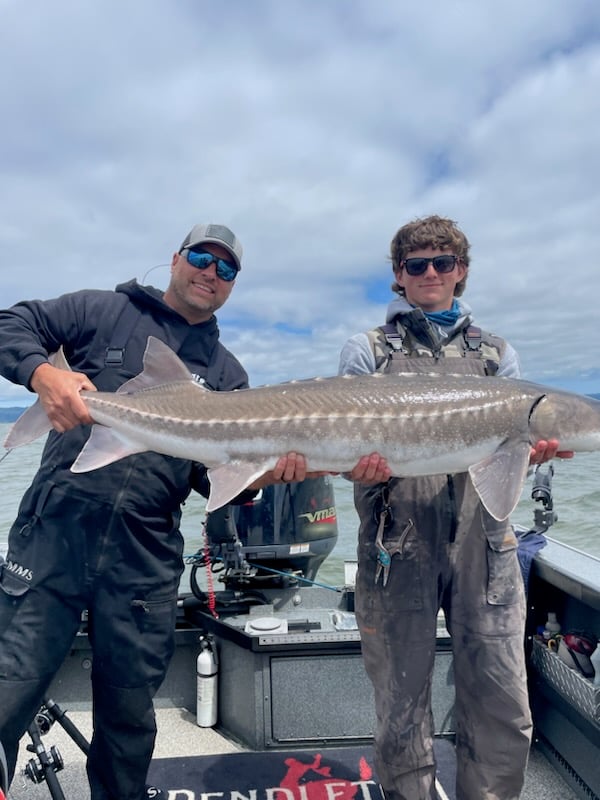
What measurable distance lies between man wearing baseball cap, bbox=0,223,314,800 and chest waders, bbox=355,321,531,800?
535mm

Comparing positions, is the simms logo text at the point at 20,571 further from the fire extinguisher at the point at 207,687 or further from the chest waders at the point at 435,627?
the fire extinguisher at the point at 207,687

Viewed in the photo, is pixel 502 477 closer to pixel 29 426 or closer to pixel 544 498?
pixel 544 498

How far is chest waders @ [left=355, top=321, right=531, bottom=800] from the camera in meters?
2.58

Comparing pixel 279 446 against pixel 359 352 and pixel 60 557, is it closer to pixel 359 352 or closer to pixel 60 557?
pixel 359 352

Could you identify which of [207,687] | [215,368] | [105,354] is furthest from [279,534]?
[105,354]

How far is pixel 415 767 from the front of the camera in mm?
2592

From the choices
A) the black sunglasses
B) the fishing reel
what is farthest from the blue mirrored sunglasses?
the fishing reel

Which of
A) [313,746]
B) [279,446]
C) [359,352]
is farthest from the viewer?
[313,746]

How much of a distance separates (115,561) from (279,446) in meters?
0.85

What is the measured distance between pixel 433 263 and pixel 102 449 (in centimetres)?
168

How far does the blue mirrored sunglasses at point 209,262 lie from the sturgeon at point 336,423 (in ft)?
1.59

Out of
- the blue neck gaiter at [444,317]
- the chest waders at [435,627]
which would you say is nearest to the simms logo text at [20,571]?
the chest waders at [435,627]

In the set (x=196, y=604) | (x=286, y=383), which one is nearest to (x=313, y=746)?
(x=196, y=604)

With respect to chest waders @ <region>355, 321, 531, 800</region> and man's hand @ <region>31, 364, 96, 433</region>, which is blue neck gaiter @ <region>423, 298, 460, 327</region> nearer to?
chest waders @ <region>355, 321, 531, 800</region>
